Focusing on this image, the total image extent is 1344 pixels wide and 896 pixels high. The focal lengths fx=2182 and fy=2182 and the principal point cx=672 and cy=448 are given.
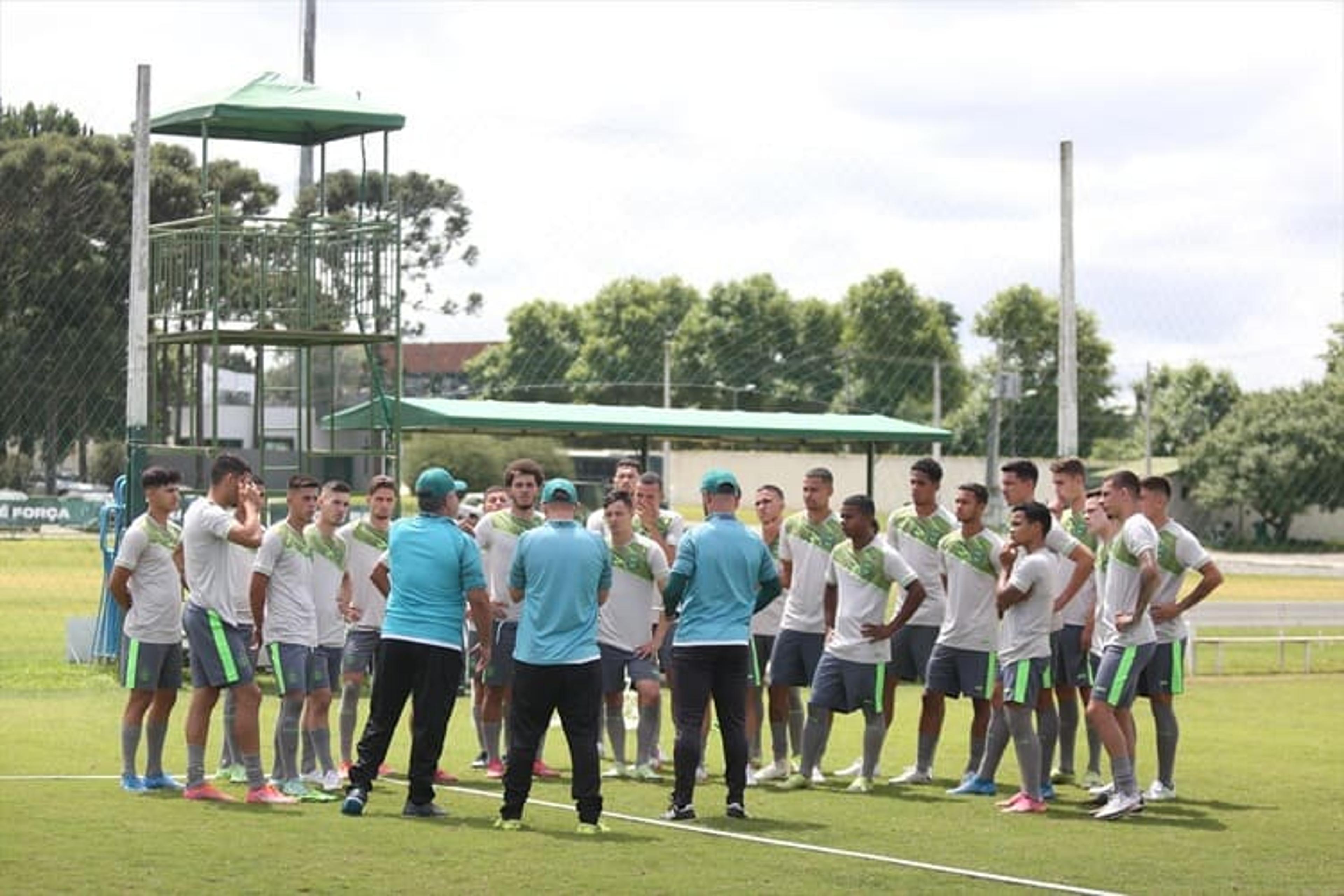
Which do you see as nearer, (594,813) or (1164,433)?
(594,813)

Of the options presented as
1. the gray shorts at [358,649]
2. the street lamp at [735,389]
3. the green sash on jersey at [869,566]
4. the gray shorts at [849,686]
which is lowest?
the gray shorts at [849,686]

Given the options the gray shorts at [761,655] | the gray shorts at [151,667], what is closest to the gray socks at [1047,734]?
the gray shorts at [761,655]

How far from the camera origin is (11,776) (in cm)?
1380

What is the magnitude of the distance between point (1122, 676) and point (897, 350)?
160 feet

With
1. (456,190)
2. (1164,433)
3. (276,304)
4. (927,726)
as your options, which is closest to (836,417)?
(276,304)

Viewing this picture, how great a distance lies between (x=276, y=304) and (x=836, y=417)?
8.13m

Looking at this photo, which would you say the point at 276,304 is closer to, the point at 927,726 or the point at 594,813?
the point at 927,726

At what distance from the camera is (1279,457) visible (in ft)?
204

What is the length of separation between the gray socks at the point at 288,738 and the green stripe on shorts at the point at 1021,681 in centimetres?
423

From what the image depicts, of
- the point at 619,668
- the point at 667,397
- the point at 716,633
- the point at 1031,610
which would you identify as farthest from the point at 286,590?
the point at 667,397

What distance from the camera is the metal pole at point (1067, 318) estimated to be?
2600cm

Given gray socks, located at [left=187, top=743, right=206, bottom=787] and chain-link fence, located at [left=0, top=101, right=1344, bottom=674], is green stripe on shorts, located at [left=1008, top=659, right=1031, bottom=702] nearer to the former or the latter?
gray socks, located at [left=187, top=743, right=206, bottom=787]

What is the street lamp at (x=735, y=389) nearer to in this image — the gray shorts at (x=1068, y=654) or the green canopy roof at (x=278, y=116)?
the green canopy roof at (x=278, y=116)

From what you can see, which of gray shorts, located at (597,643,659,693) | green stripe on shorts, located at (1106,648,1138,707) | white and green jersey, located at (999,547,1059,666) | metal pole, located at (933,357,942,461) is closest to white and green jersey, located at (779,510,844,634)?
gray shorts, located at (597,643,659,693)
